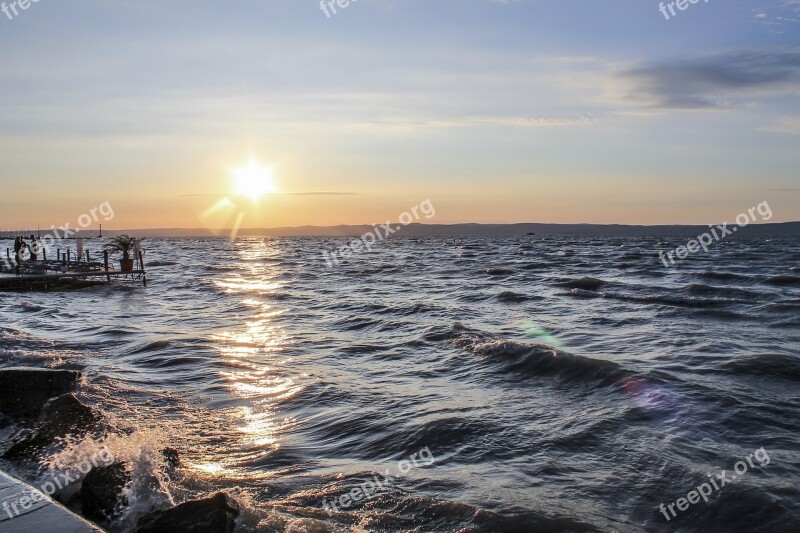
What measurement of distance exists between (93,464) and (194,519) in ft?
9.23

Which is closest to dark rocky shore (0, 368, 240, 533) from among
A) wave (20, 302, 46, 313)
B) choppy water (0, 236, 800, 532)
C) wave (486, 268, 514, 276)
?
choppy water (0, 236, 800, 532)

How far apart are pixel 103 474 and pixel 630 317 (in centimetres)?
2103

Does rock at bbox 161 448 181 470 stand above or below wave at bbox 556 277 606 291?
above

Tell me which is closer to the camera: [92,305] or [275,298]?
[92,305]

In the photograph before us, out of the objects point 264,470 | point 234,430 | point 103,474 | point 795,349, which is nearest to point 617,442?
point 264,470

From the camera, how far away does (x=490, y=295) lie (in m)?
32.6

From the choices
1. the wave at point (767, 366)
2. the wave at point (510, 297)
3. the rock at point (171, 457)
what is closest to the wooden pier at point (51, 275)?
the wave at point (510, 297)

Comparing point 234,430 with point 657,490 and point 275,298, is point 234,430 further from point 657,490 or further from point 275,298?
point 275,298

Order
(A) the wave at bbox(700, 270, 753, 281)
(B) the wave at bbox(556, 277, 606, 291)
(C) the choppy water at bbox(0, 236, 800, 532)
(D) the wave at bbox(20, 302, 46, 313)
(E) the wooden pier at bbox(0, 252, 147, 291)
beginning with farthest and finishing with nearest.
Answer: (A) the wave at bbox(700, 270, 753, 281), (B) the wave at bbox(556, 277, 606, 291), (E) the wooden pier at bbox(0, 252, 147, 291), (D) the wave at bbox(20, 302, 46, 313), (C) the choppy water at bbox(0, 236, 800, 532)

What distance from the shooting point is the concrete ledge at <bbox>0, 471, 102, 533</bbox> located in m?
5.21

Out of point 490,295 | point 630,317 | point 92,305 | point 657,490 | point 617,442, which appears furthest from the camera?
point 490,295

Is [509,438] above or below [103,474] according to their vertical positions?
below

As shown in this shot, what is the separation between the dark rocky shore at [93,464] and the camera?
5.86 metres

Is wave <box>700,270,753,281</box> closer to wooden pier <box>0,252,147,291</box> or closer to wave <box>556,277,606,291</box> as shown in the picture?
wave <box>556,277,606,291</box>
